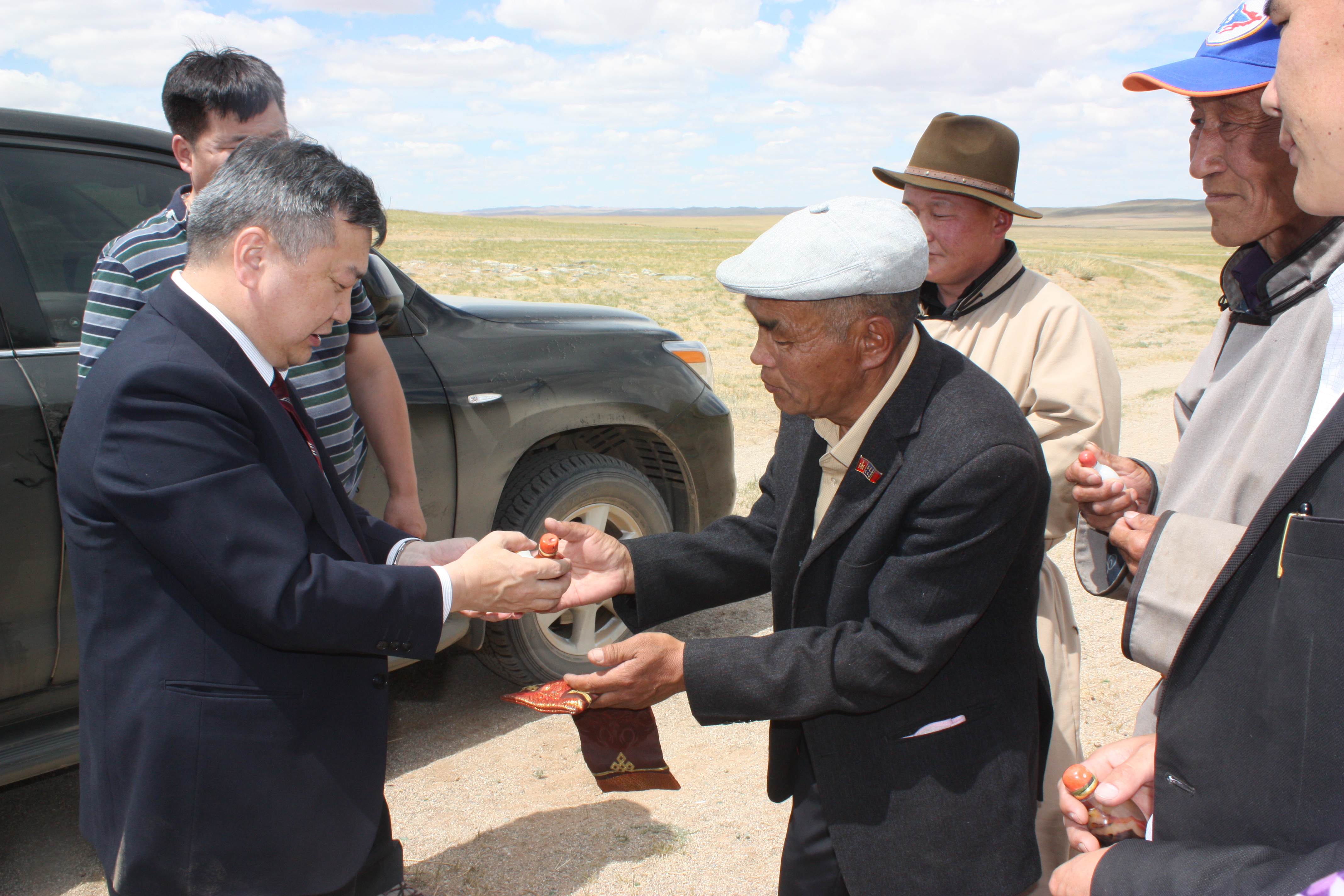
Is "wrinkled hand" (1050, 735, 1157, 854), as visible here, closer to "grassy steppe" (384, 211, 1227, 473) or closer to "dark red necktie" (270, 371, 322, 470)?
"dark red necktie" (270, 371, 322, 470)

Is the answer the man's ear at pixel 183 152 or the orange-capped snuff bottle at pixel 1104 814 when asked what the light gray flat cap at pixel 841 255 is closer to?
the orange-capped snuff bottle at pixel 1104 814

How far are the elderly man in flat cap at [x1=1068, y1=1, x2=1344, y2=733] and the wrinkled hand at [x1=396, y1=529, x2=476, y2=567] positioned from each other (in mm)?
1507

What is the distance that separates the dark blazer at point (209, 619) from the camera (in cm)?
162

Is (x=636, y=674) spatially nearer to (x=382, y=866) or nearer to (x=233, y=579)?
(x=233, y=579)

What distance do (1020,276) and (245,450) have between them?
7.28ft

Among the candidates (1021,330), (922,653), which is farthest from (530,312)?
(922,653)

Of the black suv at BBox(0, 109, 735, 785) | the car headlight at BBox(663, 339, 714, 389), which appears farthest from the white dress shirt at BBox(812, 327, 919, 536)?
the car headlight at BBox(663, 339, 714, 389)

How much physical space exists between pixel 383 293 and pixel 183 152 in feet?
2.68

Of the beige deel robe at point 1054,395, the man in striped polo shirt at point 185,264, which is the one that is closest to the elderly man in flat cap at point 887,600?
the beige deel robe at point 1054,395

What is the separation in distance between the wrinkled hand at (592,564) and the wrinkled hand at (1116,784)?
109cm

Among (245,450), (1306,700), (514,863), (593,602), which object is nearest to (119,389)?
(245,450)

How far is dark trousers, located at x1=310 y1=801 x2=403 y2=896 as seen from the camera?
227cm

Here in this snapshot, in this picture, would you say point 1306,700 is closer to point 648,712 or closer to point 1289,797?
point 1289,797

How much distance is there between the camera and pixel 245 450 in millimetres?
1718
